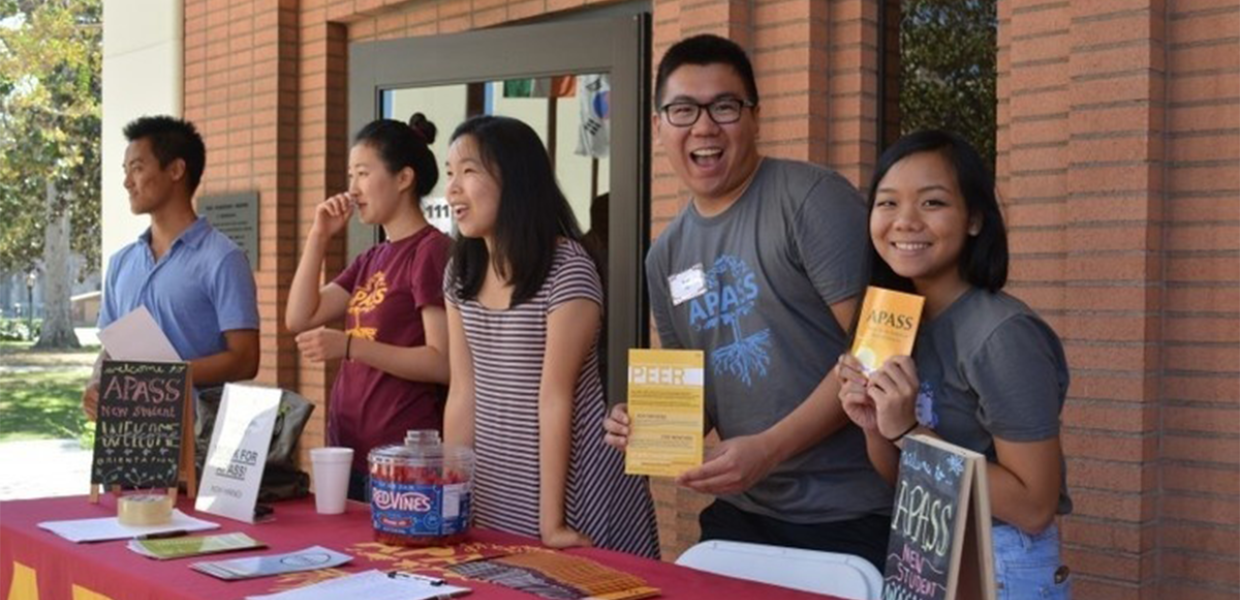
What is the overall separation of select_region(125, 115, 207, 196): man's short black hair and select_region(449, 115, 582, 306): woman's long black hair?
1.34 m

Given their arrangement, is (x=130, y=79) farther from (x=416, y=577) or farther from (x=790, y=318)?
(x=416, y=577)

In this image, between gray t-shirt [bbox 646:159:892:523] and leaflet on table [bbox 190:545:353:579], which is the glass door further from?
leaflet on table [bbox 190:545:353:579]

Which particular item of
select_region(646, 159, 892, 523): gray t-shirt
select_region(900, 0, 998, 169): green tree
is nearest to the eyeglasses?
select_region(646, 159, 892, 523): gray t-shirt

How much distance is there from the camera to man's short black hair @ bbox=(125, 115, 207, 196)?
3.79 meters

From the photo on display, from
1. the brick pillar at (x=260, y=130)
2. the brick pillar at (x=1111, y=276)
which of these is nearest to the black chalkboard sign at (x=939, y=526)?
the brick pillar at (x=1111, y=276)

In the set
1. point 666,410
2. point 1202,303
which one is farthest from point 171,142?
point 1202,303

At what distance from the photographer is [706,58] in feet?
8.67

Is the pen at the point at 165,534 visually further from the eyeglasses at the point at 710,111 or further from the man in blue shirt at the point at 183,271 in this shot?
the eyeglasses at the point at 710,111

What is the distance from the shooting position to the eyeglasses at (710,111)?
2631mm

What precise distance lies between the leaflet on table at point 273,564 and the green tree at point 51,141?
53.3 feet

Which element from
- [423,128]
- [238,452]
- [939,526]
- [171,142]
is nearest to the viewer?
[939,526]

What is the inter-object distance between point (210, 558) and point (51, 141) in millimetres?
18895

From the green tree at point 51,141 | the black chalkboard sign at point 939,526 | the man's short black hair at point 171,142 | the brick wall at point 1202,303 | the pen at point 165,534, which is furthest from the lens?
the green tree at point 51,141

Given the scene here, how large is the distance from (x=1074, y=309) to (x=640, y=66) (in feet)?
6.06
